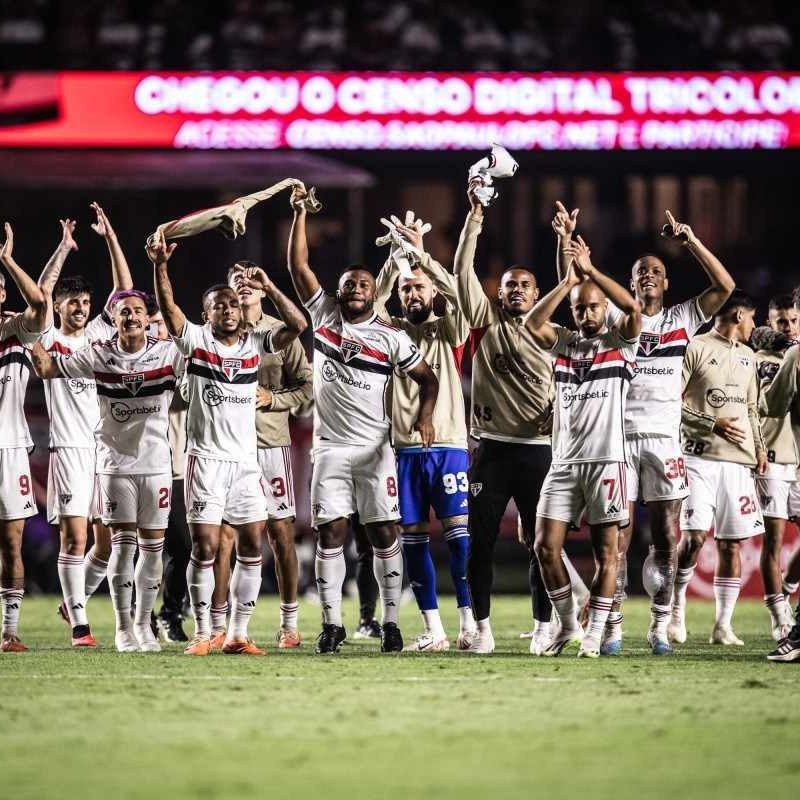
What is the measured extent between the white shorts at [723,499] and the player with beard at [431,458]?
1.79 metres

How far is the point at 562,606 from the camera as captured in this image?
9.46 m

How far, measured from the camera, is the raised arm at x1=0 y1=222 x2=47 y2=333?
9.55 meters

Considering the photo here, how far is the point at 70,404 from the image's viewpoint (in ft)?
34.6

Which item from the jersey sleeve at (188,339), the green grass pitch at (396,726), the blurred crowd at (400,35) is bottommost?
the green grass pitch at (396,726)

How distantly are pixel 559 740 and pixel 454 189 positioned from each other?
48.1 ft

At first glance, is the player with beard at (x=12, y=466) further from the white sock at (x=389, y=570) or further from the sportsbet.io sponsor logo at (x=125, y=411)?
the white sock at (x=389, y=570)

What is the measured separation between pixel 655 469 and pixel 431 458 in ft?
4.75

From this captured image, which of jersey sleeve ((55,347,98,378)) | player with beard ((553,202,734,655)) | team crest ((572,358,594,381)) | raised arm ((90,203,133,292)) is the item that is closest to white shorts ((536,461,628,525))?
team crest ((572,358,594,381))

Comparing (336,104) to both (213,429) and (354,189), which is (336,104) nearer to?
(354,189)

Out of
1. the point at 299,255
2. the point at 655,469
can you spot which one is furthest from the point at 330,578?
the point at 655,469

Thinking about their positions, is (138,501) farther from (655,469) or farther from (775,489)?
(775,489)

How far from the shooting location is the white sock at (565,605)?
30.9 ft

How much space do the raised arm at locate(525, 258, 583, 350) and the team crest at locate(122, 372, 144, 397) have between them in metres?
2.40

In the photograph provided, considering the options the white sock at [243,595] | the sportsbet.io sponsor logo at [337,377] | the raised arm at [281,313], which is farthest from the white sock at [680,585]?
the raised arm at [281,313]
